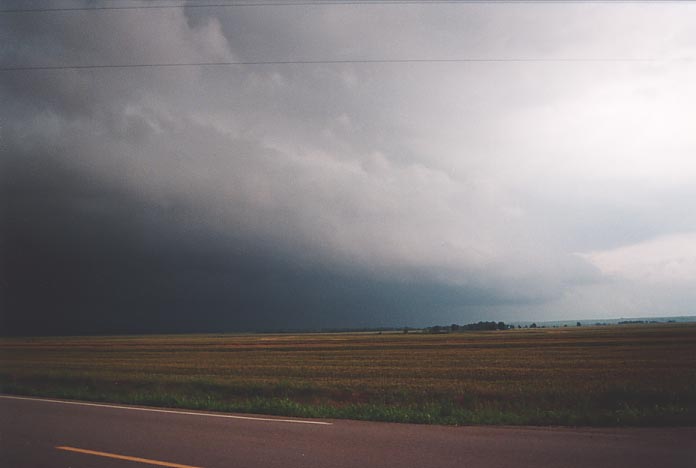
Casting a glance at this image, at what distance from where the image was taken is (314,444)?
8.34 meters

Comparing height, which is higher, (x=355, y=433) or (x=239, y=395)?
(x=355, y=433)

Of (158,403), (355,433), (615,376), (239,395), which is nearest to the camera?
(355,433)

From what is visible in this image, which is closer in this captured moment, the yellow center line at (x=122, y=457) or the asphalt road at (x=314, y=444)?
the yellow center line at (x=122, y=457)

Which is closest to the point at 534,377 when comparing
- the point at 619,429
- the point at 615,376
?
the point at 615,376

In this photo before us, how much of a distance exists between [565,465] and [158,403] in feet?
39.9

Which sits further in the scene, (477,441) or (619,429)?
(619,429)

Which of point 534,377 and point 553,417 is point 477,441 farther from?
point 534,377

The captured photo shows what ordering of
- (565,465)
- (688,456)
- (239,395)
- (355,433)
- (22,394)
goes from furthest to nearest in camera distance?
1. (239,395)
2. (22,394)
3. (355,433)
4. (688,456)
5. (565,465)

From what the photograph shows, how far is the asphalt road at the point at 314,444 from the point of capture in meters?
7.24

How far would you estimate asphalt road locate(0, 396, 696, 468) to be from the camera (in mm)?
7238

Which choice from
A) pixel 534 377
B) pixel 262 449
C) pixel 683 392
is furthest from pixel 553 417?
pixel 534 377

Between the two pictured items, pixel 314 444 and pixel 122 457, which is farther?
pixel 314 444

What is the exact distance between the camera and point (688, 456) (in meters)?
7.64

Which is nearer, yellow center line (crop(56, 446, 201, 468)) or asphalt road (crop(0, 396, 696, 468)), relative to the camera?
yellow center line (crop(56, 446, 201, 468))
